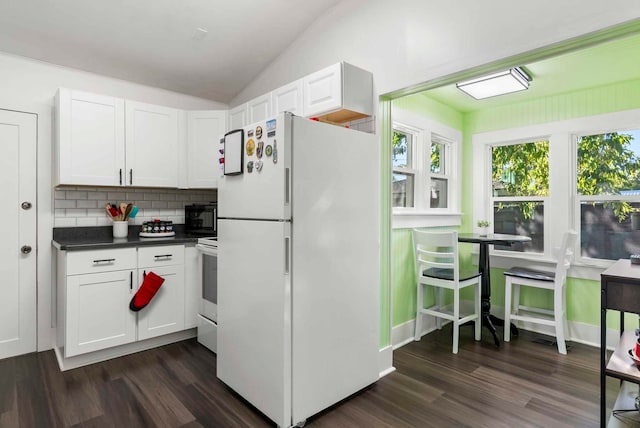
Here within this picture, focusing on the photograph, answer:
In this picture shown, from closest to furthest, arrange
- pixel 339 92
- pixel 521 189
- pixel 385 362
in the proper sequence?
pixel 339 92
pixel 385 362
pixel 521 189

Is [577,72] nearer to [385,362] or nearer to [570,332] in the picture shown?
[570,332]

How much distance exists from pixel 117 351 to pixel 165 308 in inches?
18.3

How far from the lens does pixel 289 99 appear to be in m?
2.79

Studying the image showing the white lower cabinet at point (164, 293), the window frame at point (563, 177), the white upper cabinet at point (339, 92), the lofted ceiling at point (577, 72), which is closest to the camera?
the white upper cabinet at point (339, 92)

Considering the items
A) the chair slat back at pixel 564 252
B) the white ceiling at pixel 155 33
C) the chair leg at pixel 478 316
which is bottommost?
the chair leg at pixel 478 316

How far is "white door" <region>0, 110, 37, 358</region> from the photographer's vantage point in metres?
2.79

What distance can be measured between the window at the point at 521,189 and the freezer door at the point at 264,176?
2.93 m

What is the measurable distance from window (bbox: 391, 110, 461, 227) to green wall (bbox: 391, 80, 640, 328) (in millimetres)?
137

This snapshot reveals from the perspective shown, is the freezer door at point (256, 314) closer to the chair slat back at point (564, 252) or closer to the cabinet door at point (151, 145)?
the cabinet door at point (151, 145)

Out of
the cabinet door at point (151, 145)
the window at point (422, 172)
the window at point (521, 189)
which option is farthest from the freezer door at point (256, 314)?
the window at point (521, 189)

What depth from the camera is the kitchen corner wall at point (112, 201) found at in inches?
122

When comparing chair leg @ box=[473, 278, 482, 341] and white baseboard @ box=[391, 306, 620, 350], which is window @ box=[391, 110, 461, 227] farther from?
white baseboard @ box=[391, 306, 620, 350]

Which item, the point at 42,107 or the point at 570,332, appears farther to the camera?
the point at 570,332

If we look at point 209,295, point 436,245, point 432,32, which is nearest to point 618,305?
point 436,245
